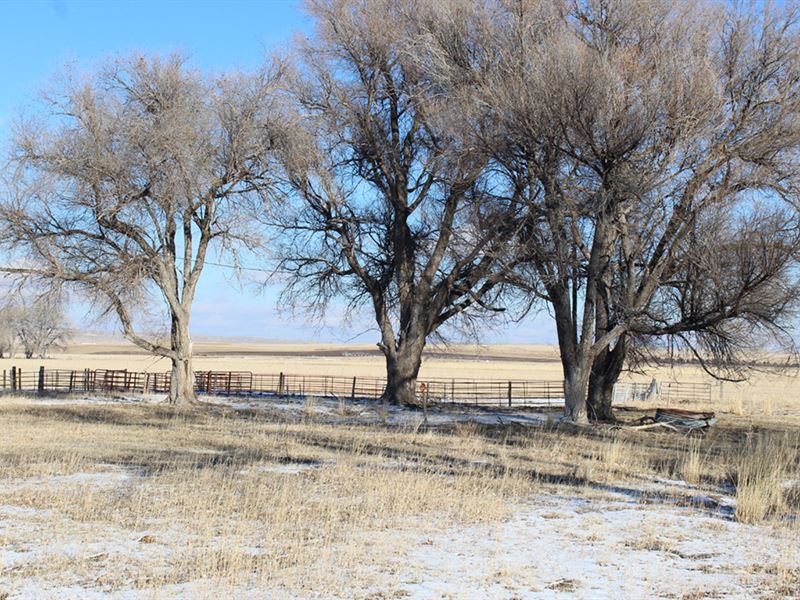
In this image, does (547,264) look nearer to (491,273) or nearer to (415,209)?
(491,273)

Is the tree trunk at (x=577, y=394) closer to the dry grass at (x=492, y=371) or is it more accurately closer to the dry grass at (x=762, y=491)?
the dry grass at (x=492, y=371)

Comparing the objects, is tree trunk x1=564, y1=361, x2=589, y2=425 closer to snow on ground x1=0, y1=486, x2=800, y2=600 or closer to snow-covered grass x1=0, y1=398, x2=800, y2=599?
snow-covered grass x1=0, y1=398, x2=800, y2=599

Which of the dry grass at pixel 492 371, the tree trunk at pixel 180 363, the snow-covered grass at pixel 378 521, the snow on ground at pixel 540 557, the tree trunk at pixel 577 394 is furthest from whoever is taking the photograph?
the dry grass at pixel 492 371

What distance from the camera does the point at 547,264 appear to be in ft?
76.4

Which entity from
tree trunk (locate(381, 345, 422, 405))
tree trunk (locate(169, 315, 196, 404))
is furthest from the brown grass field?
tree trunk (locate(381, 345, 422, 405))

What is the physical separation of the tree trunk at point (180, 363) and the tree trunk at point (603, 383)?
1319cm

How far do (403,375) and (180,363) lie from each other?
7.57m

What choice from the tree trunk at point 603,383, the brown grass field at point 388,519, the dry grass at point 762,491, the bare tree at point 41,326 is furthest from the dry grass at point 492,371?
the brown grass field at point 388,519

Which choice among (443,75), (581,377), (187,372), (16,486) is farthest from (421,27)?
(16,486)

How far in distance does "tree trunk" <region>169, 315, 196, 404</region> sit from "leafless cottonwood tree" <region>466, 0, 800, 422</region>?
12.3 meters

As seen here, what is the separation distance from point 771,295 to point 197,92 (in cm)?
1795

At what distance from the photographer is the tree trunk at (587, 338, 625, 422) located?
2597 centimetres

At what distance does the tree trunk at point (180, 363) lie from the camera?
28.6 meters

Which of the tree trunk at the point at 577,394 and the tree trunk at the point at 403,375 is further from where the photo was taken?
the tree trunk at the point at 403,375
